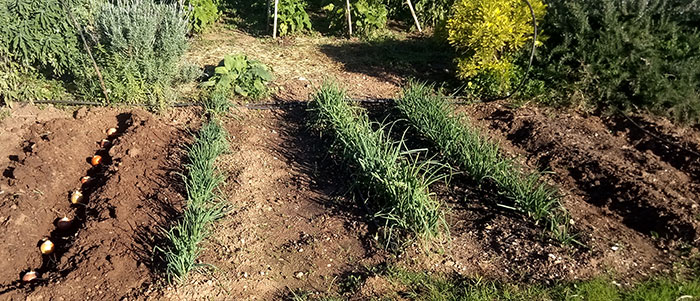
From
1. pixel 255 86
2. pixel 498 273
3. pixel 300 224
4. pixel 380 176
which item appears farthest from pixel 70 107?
pixel 498 273

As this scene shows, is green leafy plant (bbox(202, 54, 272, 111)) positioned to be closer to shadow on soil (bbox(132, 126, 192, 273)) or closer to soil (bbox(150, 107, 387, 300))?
soil (bbox(150, 107, 387, 300))

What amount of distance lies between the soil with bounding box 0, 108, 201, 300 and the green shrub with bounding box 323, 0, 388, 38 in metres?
3.12

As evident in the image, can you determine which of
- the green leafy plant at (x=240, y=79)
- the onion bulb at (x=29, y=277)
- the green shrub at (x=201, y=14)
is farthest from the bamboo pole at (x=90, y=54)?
the onion bulb at (x=29, y=277)

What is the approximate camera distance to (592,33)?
18.5 feet

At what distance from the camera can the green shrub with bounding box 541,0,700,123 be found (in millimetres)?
5195

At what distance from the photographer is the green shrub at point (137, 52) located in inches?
223

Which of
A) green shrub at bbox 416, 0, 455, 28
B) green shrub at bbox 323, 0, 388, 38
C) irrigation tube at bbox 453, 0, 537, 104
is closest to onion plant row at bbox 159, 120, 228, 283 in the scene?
irrigation tube at bbox 453, 0, 537, 104

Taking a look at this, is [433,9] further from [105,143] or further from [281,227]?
[281,227]

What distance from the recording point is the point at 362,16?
25.8ft

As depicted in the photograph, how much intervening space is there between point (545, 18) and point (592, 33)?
563 millimetres

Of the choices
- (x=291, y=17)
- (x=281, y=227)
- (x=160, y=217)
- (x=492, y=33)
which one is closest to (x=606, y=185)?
(x=492, y=33)

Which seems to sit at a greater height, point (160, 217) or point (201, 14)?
point (201, 14)

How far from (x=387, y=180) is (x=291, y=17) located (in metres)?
4.55

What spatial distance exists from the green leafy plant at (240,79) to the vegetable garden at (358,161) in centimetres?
3
